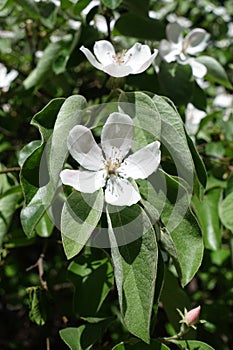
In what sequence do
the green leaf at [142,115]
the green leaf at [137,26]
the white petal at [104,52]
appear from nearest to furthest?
1. the green leaf at [142,115]
2. the white petal at [104,52]
3. the green leaf at [137,26]

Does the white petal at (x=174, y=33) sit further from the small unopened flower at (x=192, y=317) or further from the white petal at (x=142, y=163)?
the small unopened flower at (x=192, y=317)

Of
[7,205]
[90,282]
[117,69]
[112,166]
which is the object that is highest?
[117,69]

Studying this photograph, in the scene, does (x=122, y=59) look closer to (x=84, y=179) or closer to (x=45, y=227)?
(x=84, y=179)

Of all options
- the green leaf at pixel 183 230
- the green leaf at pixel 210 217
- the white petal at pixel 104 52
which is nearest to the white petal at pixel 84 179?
the green leaf at pixel 183 230

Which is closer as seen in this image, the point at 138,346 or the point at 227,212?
the point at 138,346

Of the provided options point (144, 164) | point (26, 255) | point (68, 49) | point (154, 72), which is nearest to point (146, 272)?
point (144, 164)

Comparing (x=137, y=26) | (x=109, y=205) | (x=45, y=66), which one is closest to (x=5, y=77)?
(x=45, y=66)
